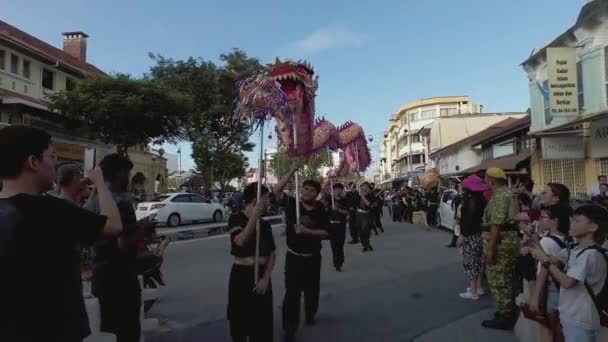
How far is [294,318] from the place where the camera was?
198 inches

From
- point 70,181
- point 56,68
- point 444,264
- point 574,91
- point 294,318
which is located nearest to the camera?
point 70,181

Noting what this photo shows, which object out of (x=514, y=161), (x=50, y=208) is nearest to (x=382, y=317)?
(x=50, y=208)

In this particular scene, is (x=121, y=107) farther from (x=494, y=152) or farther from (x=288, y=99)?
(x=494, y=152)

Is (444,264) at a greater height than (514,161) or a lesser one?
lesser

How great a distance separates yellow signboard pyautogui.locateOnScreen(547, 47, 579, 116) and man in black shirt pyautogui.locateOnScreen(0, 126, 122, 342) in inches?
632

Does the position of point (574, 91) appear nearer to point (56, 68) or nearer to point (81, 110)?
point (81, 110)

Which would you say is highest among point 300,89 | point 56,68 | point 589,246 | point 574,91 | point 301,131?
point 56,68

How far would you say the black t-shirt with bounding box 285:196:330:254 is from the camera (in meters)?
5.42

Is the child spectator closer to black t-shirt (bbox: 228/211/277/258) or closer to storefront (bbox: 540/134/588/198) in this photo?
black t-shirt (bbox: 228/211/277/258)

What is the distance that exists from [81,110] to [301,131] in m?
17.8

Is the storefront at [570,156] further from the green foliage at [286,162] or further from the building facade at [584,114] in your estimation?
the green foliage at [286,162]

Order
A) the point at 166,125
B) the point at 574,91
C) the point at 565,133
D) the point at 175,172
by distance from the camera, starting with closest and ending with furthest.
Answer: the point at 574,91
the point at 565,133
the point at 166,125
the point at 175,172

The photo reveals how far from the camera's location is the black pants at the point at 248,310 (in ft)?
13.1

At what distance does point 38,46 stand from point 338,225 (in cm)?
2314
